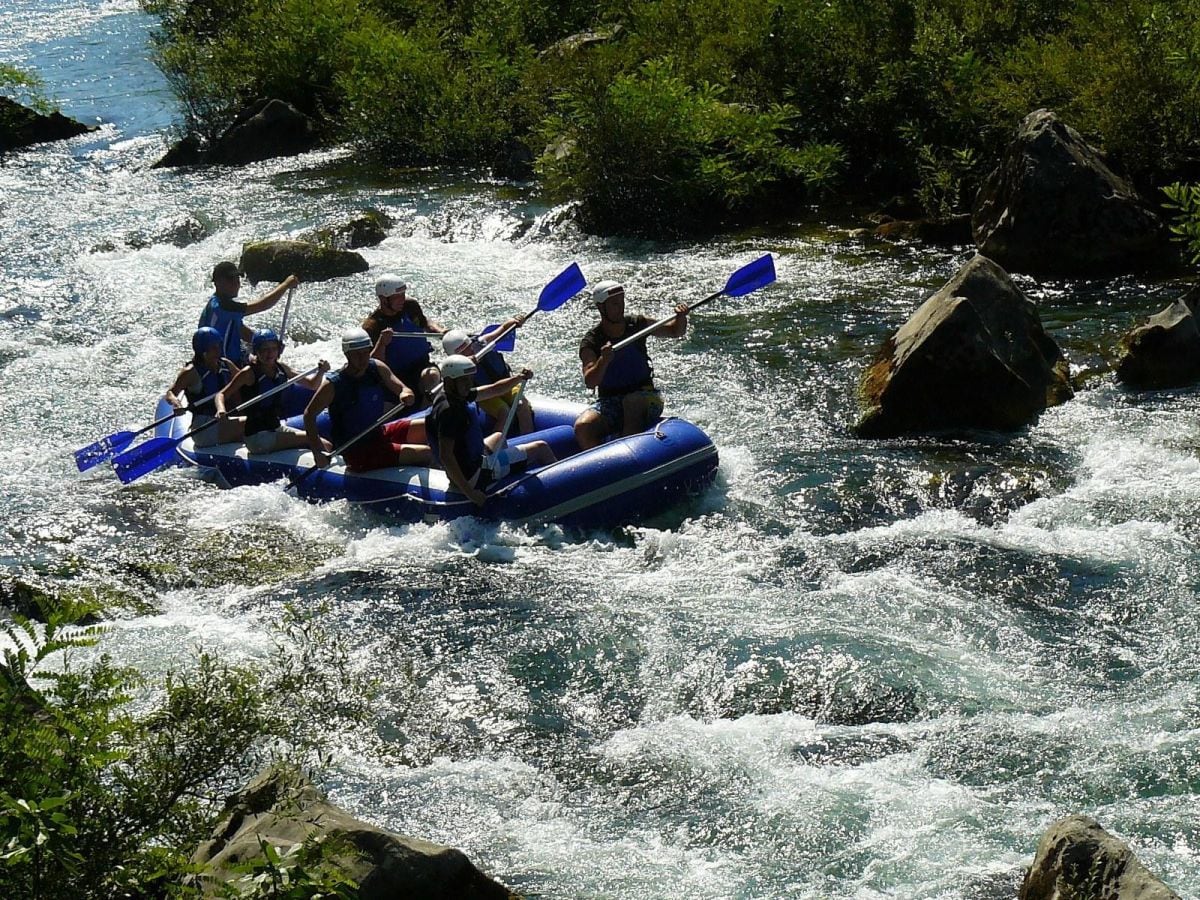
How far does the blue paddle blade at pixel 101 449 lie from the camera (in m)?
9.06

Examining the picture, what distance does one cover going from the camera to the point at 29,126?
19.3m

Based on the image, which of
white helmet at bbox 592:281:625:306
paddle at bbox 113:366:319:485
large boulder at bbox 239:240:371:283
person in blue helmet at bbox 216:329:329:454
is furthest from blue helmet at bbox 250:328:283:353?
large boulder at bbox 239:240:371:283

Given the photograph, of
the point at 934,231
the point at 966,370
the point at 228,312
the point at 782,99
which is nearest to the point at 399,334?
the point at 228,312

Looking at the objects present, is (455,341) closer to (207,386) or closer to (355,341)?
(355,341)

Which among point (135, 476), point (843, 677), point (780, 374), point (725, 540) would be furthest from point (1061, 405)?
point (135, 476)

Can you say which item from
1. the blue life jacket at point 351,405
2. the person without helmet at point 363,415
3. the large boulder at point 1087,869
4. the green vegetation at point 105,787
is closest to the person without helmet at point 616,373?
the person without helmet at point 363,415

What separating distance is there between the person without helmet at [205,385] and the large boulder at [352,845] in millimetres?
5178

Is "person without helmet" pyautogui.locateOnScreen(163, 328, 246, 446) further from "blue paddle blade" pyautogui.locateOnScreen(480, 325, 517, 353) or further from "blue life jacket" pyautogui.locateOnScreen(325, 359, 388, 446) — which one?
"blue paddle blade" pyautogui.locateOnScreen(480, 325, 517, 353)

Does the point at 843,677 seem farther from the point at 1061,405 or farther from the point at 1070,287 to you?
the point at 1070,287

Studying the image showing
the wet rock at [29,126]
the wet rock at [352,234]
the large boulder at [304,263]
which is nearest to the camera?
the large boulder at [304,263]

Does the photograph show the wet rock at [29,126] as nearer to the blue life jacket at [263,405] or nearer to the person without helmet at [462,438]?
the blue life jacket at [263,405]

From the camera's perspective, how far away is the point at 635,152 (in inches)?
537

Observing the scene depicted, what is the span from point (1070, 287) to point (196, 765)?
8958 mm

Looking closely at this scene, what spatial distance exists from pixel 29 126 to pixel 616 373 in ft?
46.0
